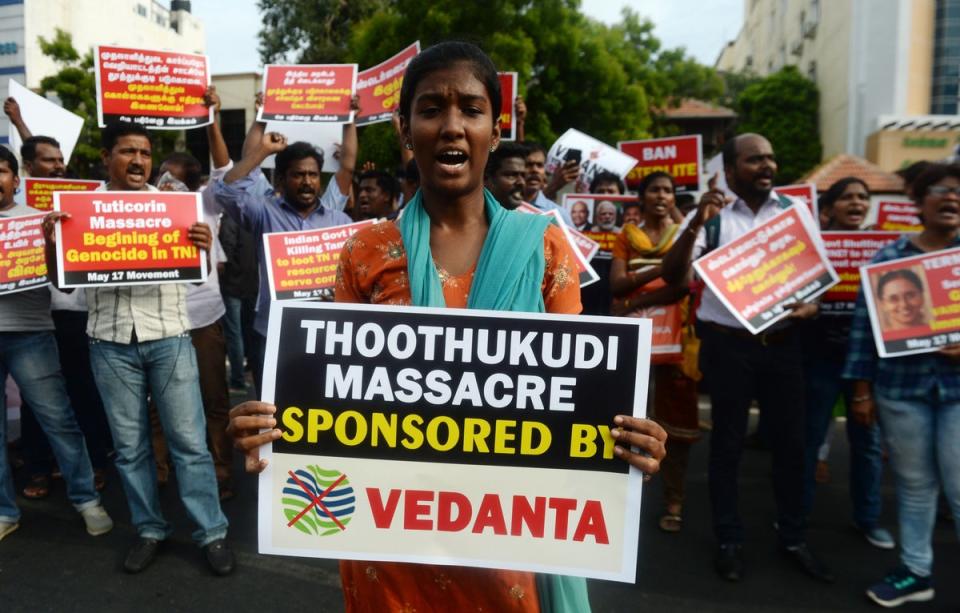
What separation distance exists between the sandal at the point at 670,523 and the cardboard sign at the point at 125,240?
265 cm

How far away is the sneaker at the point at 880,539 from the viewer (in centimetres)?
372

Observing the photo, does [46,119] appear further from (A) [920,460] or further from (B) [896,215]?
(B) [896,215]

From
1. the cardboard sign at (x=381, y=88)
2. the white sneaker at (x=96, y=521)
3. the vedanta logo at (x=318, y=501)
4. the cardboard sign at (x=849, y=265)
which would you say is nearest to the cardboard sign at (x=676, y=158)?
the cardboard sign at (x=381, y=88)

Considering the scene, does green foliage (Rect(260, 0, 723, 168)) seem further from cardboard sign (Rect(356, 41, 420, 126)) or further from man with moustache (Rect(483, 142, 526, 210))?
man with moustache (Rect(483, 142, 526, 210))

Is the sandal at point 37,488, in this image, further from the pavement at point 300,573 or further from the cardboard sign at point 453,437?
the cardboard sign at point 453,437

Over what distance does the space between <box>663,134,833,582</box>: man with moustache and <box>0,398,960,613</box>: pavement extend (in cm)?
16

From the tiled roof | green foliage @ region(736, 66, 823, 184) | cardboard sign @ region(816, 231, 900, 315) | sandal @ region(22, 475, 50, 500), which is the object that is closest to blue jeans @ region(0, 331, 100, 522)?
sandal @ region(22, 475, 50, 500)

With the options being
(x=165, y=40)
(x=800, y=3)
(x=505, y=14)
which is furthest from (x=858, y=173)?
(x=165, y=40)

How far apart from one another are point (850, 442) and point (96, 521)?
398cm

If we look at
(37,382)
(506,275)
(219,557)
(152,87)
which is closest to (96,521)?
(37,382)

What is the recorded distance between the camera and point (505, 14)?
63.5 ft

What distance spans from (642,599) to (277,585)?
162 cm

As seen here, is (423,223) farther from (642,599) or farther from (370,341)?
(642,599)

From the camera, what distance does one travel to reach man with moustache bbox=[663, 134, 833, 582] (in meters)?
3.34
